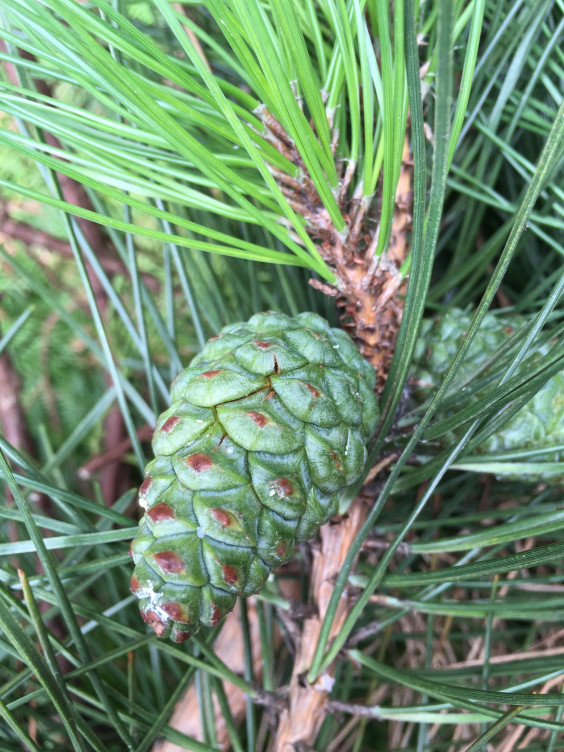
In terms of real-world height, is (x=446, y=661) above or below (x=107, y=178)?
below

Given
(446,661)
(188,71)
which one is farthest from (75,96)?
(446,661)

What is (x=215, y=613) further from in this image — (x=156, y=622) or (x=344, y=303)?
(x=344, y=303)

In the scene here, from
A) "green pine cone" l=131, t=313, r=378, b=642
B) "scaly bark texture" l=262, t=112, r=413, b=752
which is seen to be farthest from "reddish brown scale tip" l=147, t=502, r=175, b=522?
"scaly bark texture" l=262, t=112, r=413, b=752

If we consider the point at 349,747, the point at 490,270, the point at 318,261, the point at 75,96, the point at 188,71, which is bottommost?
the point at 349,747

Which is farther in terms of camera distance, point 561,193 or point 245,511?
point 561,193

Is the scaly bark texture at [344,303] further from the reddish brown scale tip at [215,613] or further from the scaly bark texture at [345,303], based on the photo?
the reddish brown scale tip at [215,613]

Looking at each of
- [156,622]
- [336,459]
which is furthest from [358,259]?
[156,622]

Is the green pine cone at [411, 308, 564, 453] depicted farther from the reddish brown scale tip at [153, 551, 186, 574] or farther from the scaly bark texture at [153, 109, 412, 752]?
the reddish brown scale tip at [153, 551, 186, 574]

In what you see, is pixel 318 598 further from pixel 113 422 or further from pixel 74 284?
pixel 74 284
